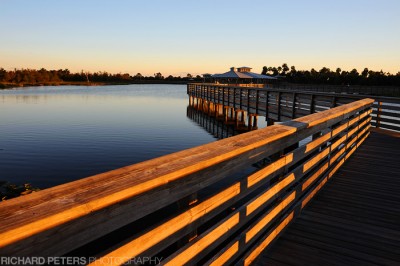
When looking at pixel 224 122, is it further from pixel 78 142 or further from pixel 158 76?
pixel 158 76

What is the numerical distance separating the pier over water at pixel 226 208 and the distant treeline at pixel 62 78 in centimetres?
12482

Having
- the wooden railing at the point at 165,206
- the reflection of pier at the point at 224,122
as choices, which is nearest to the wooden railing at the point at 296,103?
the reflection of pier at the point at 224,122

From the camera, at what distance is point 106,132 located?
Result: 22.2 metres

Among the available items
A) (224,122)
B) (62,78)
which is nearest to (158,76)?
(62,78)

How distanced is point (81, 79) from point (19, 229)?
16864cm

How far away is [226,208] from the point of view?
2312mm

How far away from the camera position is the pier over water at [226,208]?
1244 mm

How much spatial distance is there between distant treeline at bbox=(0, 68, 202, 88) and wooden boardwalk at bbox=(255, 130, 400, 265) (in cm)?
12456

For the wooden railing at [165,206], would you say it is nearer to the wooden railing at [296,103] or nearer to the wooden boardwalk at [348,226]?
the wooden boardwalk at [348,226]

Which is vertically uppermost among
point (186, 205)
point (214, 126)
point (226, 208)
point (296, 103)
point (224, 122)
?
point (186, 205)

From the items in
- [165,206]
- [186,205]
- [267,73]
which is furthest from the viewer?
[267,73]

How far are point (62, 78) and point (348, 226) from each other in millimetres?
168633

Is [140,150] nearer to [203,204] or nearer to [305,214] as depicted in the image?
[305,214]

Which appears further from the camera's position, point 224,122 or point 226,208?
point 224,122
